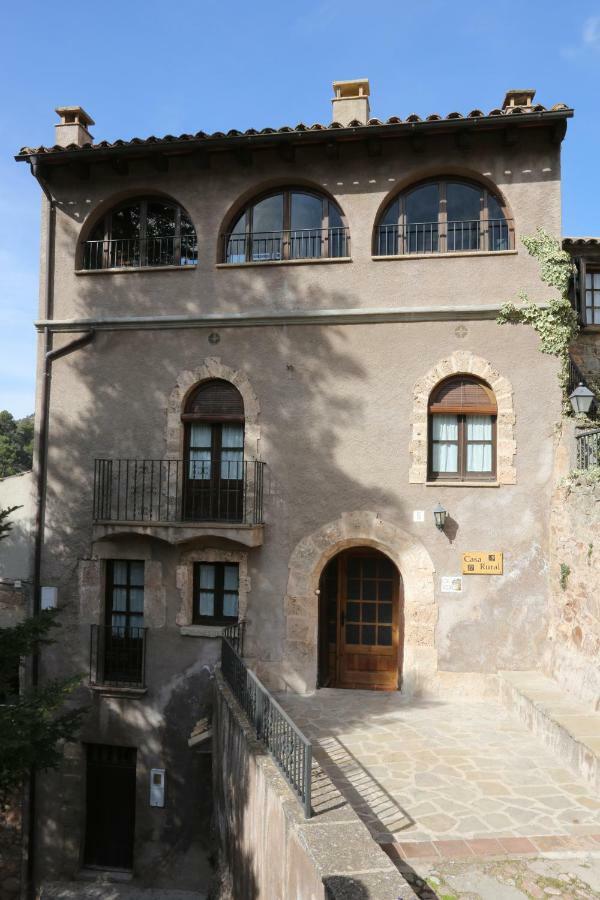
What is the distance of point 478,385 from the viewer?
10.8m

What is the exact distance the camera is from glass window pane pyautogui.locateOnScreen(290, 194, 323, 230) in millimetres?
11516

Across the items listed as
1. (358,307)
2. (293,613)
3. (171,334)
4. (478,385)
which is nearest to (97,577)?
(293,613)

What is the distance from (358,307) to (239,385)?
7.94 feet

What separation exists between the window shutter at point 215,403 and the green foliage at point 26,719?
11.9 feet

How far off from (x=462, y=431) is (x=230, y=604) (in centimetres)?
491

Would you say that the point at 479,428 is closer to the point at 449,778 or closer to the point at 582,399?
the point at 582,399

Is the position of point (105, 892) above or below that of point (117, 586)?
below

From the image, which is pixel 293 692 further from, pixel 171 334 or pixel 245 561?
pixel 171 334

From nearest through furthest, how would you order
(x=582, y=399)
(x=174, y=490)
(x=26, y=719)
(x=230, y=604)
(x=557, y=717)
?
(x=557, y=717)
(x=26, y=719)
(x=582, y=399)
(x=230, y=604)
(x=174, y=490)

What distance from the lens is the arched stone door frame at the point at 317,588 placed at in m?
10.4

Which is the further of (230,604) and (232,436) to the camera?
(232,436)

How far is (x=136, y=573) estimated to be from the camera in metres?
11.6

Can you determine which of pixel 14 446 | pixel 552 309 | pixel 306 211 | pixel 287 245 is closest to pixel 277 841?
pixel 552 309

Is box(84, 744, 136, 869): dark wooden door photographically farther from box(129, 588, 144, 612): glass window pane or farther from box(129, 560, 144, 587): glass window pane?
box(129, 560, 144, 587): glass window pane
